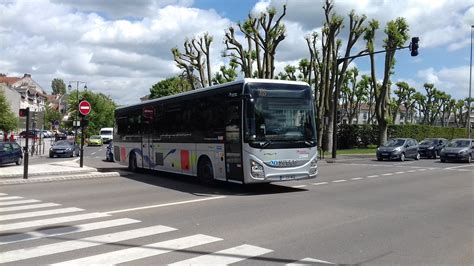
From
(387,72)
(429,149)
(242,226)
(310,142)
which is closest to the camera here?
(242,226)

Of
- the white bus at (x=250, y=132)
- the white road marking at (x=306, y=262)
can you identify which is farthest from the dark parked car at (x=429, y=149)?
the white road marking at (x=306, y=262)

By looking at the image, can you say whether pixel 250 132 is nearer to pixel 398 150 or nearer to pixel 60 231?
pixel 60 231

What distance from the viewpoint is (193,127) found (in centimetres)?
1519

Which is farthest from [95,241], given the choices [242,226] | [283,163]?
[283,163]

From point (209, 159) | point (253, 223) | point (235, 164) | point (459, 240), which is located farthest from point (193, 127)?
point (459, 240)

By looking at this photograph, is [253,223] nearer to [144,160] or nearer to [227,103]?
[227,103]

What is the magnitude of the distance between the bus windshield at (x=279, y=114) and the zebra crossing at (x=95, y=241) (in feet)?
15.4

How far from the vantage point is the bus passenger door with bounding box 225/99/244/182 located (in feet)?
41.9

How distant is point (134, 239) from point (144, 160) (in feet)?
39.4

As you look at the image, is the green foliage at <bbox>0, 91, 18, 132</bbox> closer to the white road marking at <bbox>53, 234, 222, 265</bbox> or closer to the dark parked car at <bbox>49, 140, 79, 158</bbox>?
the dark parked car at <bbox>49, 140, 79, 158</bbox>

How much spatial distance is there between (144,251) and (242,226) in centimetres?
224

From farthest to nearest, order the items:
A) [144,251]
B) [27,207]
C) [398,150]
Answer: [398,150], [27,207], [144,251]

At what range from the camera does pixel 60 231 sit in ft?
26.2

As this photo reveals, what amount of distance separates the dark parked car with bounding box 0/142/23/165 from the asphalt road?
1303cm
